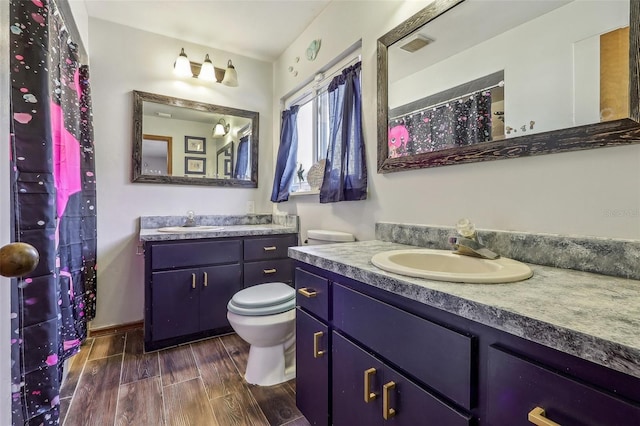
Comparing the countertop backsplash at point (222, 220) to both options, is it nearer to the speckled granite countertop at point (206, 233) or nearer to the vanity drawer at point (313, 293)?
the speckled granite countertop at point (206, 233)

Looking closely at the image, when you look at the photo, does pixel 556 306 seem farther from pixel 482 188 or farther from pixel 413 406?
pixel 482 188

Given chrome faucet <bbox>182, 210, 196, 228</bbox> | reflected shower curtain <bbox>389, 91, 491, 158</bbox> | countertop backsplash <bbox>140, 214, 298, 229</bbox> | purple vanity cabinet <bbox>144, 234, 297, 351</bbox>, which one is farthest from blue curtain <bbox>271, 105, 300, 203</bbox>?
reflected shower curtain <bbox>389, 91, 491, 158</bbox>

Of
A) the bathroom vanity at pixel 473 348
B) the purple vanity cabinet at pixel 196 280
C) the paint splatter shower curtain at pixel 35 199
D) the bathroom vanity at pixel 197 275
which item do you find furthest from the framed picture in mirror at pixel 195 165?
the bathroom vanity at pixel 473 348

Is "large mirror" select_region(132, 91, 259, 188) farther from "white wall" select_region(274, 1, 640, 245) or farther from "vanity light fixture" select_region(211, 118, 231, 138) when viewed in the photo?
"white wall" select_region(274, 1, 640, 245)

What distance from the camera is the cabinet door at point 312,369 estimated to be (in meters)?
1.12

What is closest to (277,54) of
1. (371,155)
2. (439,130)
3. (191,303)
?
(371,155)

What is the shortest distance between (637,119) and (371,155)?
3.54 feet

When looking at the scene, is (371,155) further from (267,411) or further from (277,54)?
(277,54)

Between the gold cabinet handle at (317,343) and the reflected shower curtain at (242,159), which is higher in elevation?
the reflected shower curtain at (242,159)

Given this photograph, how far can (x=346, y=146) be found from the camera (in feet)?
6.02

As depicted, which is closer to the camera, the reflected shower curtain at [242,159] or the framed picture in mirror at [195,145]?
the framed picture in mirror at [195,145]

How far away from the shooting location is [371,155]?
1719mm

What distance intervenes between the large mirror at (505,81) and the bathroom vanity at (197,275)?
4.02 feet

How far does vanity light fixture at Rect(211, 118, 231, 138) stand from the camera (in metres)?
2.68
